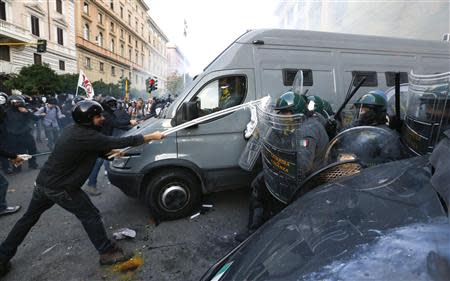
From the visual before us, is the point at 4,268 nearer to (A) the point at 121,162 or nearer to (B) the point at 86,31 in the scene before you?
(A) the point at 121,162

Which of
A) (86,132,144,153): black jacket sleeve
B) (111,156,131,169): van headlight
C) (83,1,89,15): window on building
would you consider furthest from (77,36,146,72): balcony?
(86,132,144,153): black jacket sleeve

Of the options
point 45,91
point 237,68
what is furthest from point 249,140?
point 45,91

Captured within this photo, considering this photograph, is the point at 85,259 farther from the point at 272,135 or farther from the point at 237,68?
the point at 237,68

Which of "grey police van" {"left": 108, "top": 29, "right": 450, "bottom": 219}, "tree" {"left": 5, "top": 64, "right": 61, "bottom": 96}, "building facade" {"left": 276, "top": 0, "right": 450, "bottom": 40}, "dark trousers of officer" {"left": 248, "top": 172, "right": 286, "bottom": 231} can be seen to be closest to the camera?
"dark trousers of officer" {"left": 248, "top": 172, "right": 286, "bottom": 231}

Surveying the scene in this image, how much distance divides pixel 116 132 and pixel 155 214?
3255mm

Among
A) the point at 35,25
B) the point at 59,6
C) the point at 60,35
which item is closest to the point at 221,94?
the point at 35,25

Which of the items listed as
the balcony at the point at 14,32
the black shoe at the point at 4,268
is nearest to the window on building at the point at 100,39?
the balcony at the point at 14,32

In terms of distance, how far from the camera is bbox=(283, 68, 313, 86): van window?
4.46 meters

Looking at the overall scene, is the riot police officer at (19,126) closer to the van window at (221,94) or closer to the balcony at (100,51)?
the van window at (221,94)

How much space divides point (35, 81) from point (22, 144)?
55.4 ft

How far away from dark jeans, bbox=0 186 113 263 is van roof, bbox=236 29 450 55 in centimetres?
303

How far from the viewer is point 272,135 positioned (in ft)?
8.81

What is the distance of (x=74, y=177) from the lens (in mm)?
2875

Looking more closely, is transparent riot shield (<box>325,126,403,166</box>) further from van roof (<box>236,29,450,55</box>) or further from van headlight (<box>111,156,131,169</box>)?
van headlight (<box>111,156,131,169</box>)
